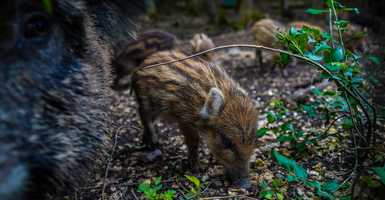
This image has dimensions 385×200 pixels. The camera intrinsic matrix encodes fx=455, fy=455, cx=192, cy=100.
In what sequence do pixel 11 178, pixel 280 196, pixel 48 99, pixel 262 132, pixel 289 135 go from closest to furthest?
pixel 11 178 < pixel 48 99 < pixel 280 196 < pixel 262 132 < pixel 289 135

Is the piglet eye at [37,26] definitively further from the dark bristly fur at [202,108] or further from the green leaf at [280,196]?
the green leaf at [280,196]

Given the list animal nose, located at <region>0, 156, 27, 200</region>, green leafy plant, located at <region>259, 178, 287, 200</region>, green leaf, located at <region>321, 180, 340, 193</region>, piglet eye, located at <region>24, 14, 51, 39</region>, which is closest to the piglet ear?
green leafy plant, located at <region>259, 178, 287, 200</region>

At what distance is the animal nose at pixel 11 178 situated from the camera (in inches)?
42.7

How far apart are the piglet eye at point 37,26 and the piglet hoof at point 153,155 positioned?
1.34 meters

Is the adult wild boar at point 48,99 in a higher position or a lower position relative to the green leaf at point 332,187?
higher

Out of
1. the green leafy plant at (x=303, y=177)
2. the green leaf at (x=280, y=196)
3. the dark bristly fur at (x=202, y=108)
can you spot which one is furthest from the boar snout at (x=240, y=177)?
the green leafy plant at (x=303, y=177)

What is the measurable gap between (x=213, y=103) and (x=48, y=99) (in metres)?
1.08

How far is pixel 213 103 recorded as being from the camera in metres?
2.33

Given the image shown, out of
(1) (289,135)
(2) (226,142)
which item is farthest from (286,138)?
(2) (226,142)

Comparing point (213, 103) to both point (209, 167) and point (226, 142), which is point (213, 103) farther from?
point (209, 167)

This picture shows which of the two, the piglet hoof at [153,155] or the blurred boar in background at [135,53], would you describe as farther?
the blurred boar in background at [135,53]

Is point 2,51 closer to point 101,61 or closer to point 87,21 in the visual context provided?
point 87,21

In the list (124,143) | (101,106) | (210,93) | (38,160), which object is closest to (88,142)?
(101,106)

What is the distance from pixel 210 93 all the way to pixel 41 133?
45.8 inches
